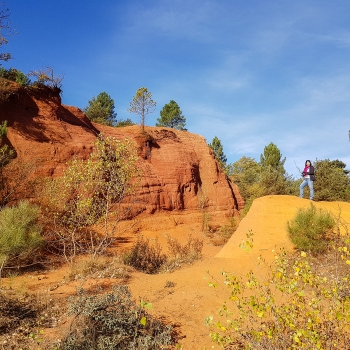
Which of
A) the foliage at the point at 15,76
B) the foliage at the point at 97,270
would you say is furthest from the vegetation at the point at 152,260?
the foliage at the point at 15,76

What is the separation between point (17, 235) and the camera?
21.8 ft

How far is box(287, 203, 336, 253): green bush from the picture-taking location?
889 centimetres

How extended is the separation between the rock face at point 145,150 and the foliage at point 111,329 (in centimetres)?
1186

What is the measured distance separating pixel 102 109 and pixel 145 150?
14352mm

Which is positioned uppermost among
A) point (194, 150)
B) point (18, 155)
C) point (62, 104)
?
point (62, 104)

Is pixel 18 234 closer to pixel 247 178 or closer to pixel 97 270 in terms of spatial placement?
pixel 97 270

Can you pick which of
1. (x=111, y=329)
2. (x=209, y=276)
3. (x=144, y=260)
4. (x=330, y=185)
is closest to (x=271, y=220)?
(x=209, y=276)

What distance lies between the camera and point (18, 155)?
14.9 meters

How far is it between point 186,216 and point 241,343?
1760 centimetres

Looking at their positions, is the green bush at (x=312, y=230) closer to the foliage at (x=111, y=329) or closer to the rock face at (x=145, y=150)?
the foliage at (x=111, y=329)

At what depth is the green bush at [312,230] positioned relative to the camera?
889 cm

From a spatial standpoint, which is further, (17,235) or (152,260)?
(152,260)

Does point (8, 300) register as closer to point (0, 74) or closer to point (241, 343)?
point (241, 343)

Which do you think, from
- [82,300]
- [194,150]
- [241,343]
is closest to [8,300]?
[82,300]
